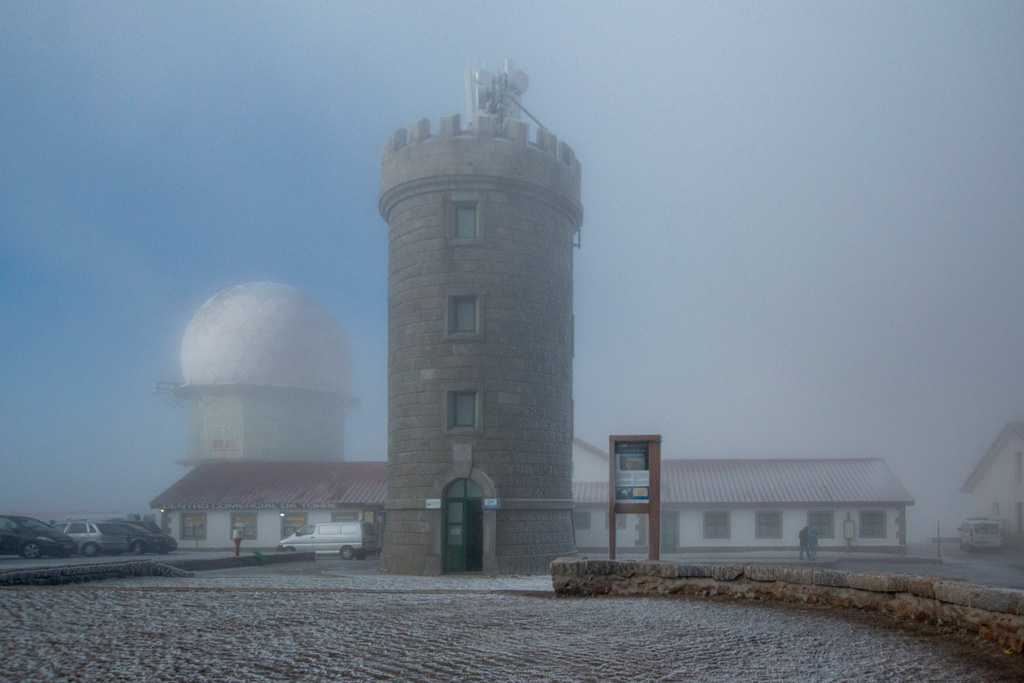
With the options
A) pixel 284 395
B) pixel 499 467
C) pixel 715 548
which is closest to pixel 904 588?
pixel 499 467

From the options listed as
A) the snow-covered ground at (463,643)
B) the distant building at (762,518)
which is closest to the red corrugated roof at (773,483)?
the distant building at (762,518)

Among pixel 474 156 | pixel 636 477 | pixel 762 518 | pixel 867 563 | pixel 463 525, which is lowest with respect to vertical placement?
pixel 867 563

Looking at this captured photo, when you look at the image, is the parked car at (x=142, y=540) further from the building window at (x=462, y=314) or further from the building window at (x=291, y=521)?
the building window at (x=462, y=314)

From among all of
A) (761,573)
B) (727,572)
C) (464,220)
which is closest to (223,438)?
(464,220)

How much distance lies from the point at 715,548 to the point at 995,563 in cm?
1146

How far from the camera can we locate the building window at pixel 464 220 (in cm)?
2705

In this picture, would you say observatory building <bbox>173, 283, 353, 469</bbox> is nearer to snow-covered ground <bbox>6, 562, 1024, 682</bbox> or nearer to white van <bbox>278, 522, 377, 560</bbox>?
white van <bbox>278, 522, 377, 560</bbox>

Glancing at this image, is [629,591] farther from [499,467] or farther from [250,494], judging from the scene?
[250,494]

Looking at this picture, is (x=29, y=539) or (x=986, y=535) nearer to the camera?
(x=29, y=539)

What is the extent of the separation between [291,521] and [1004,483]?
39005mm

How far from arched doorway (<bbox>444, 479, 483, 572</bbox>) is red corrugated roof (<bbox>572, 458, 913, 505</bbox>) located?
1843cm

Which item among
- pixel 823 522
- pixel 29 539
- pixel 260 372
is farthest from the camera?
pixel 260 372

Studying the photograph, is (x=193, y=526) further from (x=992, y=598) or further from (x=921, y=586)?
(x=992, y=598)

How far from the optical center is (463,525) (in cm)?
2630
